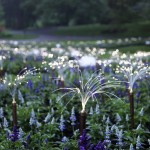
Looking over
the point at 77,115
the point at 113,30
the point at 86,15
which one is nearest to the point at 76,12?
the point at 86,15

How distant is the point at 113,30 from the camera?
44500mm

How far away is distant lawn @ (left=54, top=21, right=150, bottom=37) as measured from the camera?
42.9 metres

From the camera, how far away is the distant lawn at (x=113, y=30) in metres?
42.9

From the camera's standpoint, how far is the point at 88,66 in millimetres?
10750

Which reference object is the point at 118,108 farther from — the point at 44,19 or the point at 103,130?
the point at 44,19

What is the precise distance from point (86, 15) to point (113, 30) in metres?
9.91

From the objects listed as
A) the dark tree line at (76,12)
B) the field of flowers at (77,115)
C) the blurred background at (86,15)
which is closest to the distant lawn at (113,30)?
the blurred background at (86,15)

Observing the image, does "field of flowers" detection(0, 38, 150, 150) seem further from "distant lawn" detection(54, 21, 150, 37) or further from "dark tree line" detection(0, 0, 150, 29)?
"dark tree line" detection(0, 0, 150, 29)

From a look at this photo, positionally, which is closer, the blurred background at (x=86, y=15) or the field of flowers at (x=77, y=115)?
the field of flowers at (x=77, y=115)

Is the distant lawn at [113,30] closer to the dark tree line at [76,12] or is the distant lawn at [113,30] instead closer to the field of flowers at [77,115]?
the dark tree line at [76,12]

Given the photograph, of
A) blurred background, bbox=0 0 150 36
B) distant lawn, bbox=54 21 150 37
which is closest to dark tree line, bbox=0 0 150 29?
blurred background, bbox=0 0 150 36

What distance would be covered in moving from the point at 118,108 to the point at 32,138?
1.95 m

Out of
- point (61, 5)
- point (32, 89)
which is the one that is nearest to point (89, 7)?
point (61, 5)

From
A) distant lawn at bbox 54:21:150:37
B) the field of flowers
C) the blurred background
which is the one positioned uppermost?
the blurred background
